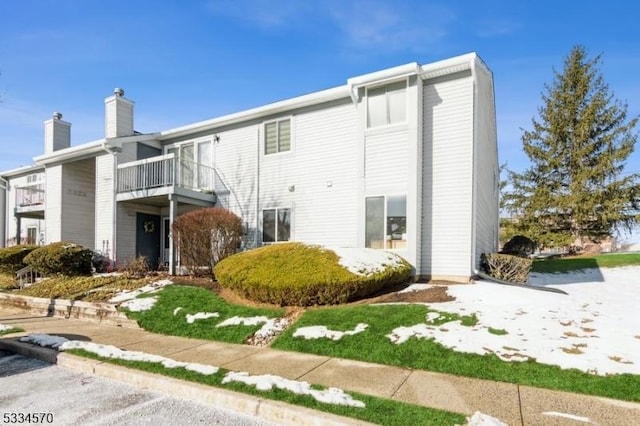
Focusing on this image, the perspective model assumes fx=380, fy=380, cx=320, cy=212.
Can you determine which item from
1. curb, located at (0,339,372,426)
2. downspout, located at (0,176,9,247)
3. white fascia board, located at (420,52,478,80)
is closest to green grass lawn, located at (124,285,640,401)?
curb, located at (0,339,372,426)

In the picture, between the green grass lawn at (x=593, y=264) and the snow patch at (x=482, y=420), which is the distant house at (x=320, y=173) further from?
the snow patch at (x=482, y=420)

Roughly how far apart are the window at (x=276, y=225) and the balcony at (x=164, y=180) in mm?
2621

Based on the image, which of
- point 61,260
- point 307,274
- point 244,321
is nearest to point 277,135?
point 307,274

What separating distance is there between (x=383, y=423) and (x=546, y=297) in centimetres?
655

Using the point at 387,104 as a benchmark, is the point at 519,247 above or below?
below

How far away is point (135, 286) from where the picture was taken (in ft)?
36.4

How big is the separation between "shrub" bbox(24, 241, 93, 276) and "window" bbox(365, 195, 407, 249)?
1043cm

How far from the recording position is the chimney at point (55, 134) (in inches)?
751

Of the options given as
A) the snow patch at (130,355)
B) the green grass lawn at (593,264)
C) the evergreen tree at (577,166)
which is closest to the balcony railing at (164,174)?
the snow patch at (130,355)

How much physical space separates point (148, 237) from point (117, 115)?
5401 mm

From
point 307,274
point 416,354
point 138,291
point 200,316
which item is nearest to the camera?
point 416,354

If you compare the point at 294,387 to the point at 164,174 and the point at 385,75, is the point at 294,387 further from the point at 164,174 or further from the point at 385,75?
the point at 164,174

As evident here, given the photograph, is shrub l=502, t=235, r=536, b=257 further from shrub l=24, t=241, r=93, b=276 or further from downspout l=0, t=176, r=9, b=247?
downspout l=0, t=176, r=9, b=247

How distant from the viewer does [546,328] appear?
6.23 m
